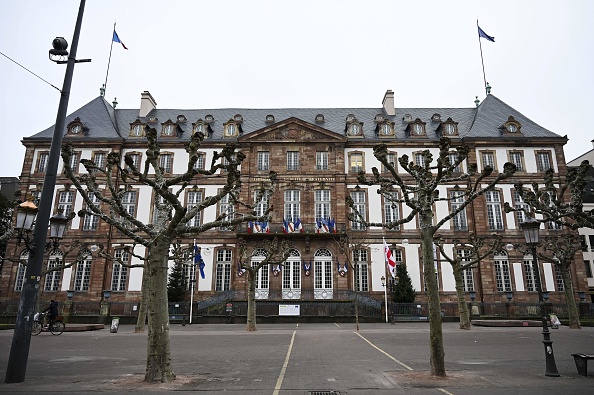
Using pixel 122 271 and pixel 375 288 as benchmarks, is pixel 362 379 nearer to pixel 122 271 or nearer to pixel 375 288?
pixel 375 288

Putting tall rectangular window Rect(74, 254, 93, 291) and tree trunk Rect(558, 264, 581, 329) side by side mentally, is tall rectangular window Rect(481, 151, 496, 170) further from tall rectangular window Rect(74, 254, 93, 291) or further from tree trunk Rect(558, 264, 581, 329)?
tall rectangular window Rect(74, 254, 93, 291)

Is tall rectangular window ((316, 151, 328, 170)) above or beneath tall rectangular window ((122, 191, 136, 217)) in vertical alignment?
above

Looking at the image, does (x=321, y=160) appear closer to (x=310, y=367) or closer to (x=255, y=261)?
(x=255, y=261)

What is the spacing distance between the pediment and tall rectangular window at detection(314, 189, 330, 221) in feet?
15.7

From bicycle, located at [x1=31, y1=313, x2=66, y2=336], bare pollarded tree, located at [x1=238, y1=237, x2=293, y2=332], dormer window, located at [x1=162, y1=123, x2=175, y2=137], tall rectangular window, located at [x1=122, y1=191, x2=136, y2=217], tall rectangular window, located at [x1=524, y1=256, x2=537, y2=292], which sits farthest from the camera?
dormer window, located at [x1=162, y1=123, x2=175, y2=137]

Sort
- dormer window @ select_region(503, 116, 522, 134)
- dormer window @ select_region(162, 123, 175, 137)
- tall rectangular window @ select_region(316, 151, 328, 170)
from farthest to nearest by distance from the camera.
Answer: dormer window @ select_region(162, 123, 175, 137) < dormer window @ select_region(503, 116, 522, 134) < tall rectangular window @ select_region(316, 151, 328, 170)

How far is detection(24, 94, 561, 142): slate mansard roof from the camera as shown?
40.1 meters

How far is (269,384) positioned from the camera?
929 centimetres

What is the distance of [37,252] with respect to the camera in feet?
32.5

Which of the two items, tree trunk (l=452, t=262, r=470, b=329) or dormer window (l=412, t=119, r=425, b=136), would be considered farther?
dormer window (l=412, t=119, r=425, b=136)

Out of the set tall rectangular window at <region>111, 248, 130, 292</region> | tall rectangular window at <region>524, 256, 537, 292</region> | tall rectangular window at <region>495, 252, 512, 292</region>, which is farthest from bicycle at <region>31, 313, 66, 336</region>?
tall rectangular window at <region>524, 256, 537, 292</region>

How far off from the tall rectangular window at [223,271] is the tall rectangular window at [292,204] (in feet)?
19.8

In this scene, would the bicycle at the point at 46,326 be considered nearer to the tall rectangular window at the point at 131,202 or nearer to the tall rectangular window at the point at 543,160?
the tall rectangular window at the point at 131,202

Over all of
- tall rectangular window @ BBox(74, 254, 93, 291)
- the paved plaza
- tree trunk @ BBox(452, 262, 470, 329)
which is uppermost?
tall rectangular window @ BBox(74, 254, 93, 291)
